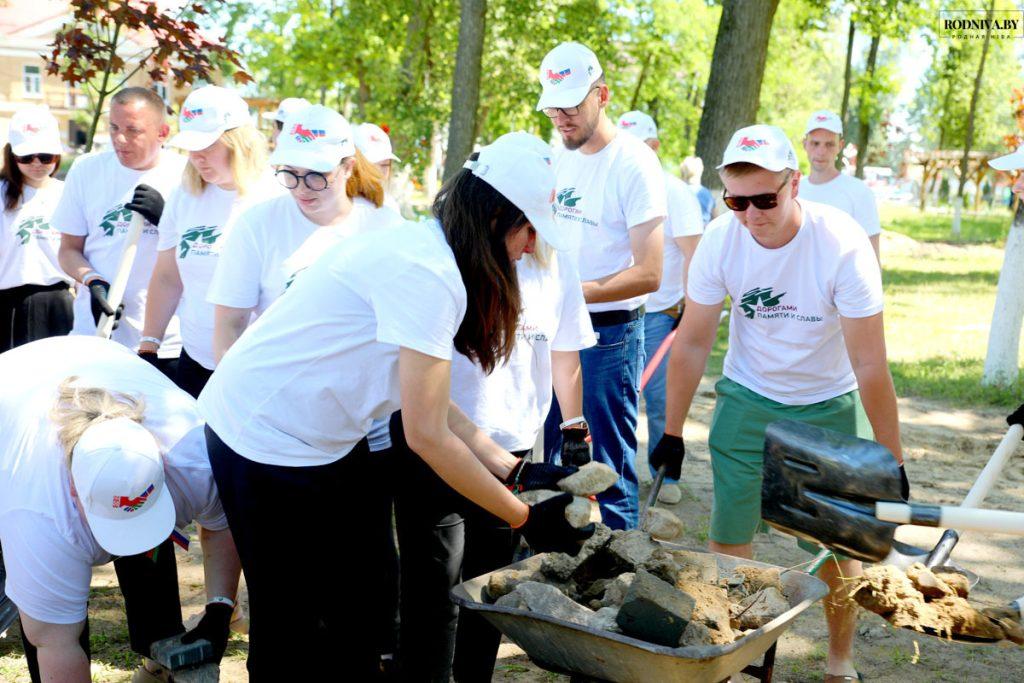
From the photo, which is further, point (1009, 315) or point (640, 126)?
point (1009, 315)

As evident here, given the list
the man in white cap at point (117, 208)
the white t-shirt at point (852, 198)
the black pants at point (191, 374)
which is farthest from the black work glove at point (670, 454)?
the white t-shirt at point (852, 198)

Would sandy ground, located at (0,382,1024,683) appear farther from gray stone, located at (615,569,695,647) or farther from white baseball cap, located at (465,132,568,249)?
white baseball cap, located at (465,132,568,249)

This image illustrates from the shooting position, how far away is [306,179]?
11.7 feet

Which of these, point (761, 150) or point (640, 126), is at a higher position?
point (640, 126)

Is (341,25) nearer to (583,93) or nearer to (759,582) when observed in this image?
(583,93)

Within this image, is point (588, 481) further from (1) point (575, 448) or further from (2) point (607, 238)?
(2) point (607, 238)

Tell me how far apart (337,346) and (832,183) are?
466 cm

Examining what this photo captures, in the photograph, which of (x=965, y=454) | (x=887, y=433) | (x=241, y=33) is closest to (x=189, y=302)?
(x=887, y=433)

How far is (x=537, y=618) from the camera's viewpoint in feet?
8.04

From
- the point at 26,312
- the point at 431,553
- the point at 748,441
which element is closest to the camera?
the point at 431,553

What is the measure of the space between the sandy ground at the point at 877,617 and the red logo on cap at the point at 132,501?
122 centimetres

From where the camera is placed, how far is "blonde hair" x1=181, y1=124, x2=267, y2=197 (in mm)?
3992

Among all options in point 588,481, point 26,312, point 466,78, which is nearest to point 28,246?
point 26,312

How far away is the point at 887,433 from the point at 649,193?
138 centimetres
